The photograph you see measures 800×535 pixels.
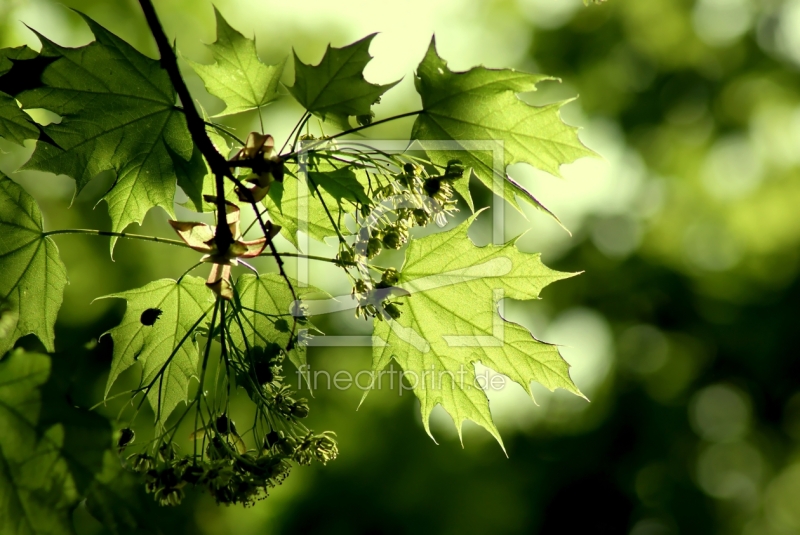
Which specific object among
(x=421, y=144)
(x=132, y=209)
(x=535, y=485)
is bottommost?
(x=535, y=485)

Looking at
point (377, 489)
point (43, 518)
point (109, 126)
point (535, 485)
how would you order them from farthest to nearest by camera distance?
point (535, 485)
point (377, 489)
point (109, 126)
point (43, 518)

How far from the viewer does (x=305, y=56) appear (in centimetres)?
1046

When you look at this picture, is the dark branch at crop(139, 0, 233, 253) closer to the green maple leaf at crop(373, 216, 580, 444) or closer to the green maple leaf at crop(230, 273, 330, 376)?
the green maple leaf at crop(230, 273, 330, 376)

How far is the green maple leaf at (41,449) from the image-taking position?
1197 mm

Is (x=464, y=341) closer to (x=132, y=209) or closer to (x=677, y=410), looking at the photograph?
(x=132, y=209)

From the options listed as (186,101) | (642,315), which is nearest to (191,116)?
(186,101)

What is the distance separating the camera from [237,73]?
1.75 metres

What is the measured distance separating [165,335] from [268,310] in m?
0.30

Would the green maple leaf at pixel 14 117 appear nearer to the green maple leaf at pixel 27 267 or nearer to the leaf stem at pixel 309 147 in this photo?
the green maple leaf at pixel 27 267

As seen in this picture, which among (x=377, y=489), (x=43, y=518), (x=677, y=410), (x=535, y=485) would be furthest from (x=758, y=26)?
(x=43, y=518)

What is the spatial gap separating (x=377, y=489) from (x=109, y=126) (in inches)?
353

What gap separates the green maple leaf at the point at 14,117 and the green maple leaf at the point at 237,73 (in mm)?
394

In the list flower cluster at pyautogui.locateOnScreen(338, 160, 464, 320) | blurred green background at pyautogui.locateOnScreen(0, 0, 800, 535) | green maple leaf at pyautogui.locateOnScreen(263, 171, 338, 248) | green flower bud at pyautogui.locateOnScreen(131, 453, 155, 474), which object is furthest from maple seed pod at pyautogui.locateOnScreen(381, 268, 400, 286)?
blurred green background at pyautogui.locateOnScreen(0, 0, 800, 535)

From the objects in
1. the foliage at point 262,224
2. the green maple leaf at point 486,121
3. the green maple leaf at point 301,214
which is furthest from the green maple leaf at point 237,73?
the green maple leaf at point 486,121
